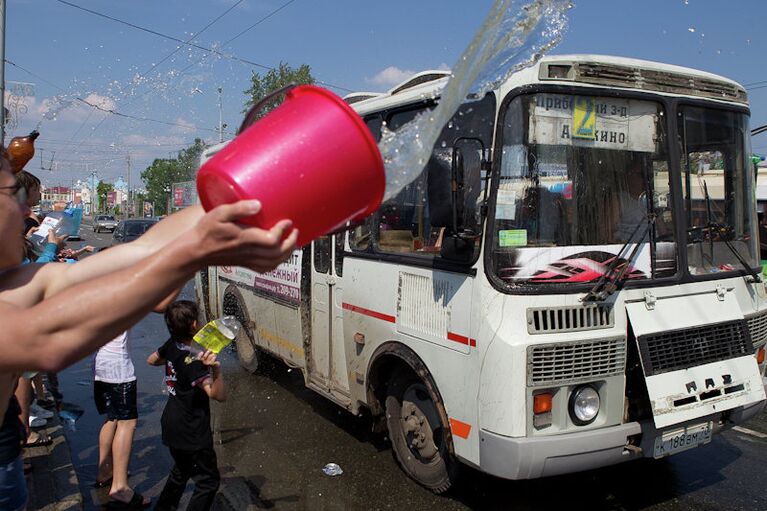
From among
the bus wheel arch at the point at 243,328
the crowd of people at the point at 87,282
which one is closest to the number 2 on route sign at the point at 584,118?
the crowd of people at the point at 87,282

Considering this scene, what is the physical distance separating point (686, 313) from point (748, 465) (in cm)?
218

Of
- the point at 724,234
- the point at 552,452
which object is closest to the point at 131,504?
the point at 552,452

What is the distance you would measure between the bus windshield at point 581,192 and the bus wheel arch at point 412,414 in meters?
1.17

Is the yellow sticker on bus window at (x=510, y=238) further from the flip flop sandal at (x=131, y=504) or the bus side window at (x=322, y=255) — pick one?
the flip flop sandal at (x=131, y=504)

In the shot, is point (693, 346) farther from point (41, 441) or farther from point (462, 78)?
point (41, 441)

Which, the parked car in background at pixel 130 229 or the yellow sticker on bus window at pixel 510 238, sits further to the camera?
the parked car in background at pixel 130 229

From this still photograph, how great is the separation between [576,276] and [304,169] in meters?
2.69

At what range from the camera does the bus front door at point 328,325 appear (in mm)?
5543

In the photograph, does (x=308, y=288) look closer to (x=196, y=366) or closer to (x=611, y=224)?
(x=196, y=366)

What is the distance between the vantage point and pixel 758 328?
4672mm

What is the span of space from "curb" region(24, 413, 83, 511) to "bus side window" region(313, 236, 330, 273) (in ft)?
8.99

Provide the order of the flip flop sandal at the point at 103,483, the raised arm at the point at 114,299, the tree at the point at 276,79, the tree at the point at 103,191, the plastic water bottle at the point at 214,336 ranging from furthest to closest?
the tree at the point at 103,191 < the tree at the point at 276,79 < the flip flop sandal at the point at 103,483 < the plastic water bottle at the point at 214,336 < the raised arm at the point at 114,299

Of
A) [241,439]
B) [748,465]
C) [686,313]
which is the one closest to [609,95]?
[686,313]

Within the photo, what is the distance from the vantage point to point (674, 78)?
421 cm
